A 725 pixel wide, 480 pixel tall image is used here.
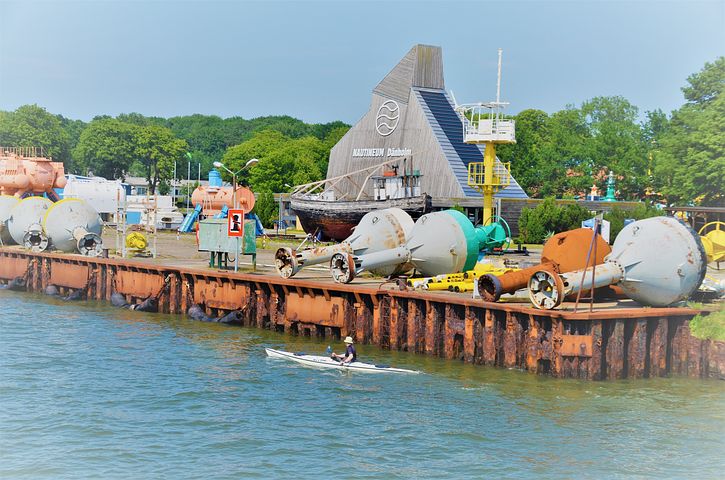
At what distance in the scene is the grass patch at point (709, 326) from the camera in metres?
34.7

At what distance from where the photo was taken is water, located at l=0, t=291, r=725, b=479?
24672 millimetres

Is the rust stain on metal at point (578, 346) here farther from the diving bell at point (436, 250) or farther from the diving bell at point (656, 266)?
the diving bell at point (436, 250)

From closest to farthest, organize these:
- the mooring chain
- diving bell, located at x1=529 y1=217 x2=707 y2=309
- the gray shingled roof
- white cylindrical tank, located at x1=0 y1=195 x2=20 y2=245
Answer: diving bell, located at x1=529 y1=217 x2=707 y2=309 → the mooring chain → white cylindrical tank, located at x1=0 y1=195 x2=20 y2=245 → the gray shingled roof

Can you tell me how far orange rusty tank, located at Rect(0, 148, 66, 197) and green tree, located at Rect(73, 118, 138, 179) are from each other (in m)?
57.0

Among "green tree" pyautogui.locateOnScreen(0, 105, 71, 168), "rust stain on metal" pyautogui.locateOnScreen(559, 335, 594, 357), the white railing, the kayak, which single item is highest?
"green tree" pyautogui.locateOnScreen(0, 105, 71, 168)

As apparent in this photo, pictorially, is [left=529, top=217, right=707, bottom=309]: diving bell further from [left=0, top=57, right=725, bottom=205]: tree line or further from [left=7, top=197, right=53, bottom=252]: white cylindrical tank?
[left=7, top=197, right=53, bottom=252]: white cylindrical tank

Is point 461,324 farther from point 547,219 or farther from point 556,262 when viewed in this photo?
point 547,219

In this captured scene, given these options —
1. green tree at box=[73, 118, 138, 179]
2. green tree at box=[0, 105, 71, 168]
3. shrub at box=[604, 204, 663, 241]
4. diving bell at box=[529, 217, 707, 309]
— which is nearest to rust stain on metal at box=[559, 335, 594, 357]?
diving bell at box=[529, 217, 707, 309]

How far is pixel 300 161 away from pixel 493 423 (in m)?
102

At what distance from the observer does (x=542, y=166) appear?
104812mm

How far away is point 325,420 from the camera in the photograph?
2870cm

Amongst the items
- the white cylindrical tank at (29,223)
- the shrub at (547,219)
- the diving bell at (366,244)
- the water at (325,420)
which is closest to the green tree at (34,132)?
the white cylindrical tank at (29,223)

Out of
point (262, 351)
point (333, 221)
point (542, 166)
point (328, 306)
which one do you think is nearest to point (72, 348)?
point (262, 351)

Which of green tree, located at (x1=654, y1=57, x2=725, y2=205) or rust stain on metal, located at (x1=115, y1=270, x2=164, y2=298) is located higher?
green tree, located at (x1=654, y1=57, x2=725, y2=205)
